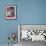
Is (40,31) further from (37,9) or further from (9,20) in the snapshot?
(9,20)

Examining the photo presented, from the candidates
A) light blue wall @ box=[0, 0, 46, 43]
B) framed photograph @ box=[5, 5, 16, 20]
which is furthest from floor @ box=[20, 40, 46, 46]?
framed photograph @ box=[5, 5, 16, 20]

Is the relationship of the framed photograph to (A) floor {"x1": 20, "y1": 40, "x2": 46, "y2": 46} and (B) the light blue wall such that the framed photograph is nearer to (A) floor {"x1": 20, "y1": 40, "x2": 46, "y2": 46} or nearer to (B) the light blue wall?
(B) the light blue wall

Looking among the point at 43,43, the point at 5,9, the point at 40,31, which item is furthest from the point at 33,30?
the point at 5,9

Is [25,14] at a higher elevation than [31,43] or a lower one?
higher

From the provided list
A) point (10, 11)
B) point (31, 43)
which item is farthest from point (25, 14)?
point (31, 43)

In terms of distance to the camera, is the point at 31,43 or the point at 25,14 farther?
the point at 25,14

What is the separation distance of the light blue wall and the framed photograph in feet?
0.35

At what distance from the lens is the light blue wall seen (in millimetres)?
4051

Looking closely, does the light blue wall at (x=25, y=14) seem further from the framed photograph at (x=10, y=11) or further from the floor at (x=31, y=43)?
the floor at (x=31, y=43)

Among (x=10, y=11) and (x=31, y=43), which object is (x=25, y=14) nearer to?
(x=10, y=11)

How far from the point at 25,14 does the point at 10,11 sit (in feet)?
1.43

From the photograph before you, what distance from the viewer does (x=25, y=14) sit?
13.4 ft

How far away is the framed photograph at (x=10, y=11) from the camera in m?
4.03

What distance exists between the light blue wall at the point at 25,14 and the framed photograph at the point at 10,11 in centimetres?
11
